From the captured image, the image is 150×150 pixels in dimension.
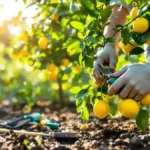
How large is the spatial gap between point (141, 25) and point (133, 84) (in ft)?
0.94

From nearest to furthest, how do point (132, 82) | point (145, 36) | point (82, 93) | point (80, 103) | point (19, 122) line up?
1. point (132, 82)
2. point (145, 36)
3. point (82, 93)
4. point (80, 103)
5. point (19, 122)

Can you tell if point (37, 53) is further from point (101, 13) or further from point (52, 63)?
point (101, 13)

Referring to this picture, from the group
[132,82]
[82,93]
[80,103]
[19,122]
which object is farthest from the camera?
[19,122]

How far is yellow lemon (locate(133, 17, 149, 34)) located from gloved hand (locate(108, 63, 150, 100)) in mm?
184

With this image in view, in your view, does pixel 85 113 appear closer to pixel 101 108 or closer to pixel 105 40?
pixel 101 108

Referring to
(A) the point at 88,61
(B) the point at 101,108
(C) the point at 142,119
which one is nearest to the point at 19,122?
(A) the point at 88,61

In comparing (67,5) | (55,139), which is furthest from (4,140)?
(67,5)

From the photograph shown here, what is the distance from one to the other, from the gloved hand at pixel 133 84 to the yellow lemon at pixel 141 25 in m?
0.18

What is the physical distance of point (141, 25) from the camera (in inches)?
71.4

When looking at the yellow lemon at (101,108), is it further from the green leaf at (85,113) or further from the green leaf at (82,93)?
the green leaf at (85,113)

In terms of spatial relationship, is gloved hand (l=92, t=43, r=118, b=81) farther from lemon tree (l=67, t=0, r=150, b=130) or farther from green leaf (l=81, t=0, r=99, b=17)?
green leaf (l=81, t=0, r=99, b=17)

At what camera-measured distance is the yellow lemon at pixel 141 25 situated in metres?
1.81

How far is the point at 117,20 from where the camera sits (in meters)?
2.45

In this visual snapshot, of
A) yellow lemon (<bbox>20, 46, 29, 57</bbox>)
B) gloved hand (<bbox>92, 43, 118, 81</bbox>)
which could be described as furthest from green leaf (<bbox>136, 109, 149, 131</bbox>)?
yellow lemon (<bbox>20, 46, 29, 57</bbox>)
